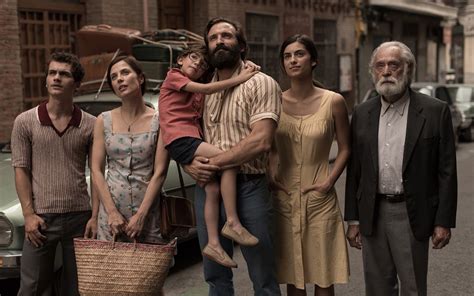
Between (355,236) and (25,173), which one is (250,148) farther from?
(25,173)

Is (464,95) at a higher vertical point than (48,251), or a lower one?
higher

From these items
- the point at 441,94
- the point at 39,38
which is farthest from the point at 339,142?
the point at 441,94

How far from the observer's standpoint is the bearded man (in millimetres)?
3586

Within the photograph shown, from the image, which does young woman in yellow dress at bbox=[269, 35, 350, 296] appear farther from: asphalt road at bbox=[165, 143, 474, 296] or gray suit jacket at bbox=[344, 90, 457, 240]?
asphalt road at bbox=[165, 143, 474, 296]

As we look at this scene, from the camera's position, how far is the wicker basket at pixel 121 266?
3639 millimetres

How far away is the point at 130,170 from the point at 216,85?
0.72 m

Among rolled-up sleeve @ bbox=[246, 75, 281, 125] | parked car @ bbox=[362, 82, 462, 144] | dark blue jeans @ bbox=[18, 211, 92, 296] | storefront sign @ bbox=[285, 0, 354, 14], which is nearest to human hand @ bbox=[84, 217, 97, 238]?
dark blue jeans @ bbox=[18, 211, 92, 296]

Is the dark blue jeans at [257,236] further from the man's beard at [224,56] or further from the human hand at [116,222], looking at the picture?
the man's beard at [224,56]

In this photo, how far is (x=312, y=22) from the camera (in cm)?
2081

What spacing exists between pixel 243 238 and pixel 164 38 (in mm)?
5477

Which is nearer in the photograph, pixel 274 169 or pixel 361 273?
pixel 274 169

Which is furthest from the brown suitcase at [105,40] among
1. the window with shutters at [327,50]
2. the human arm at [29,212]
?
the window with shutters at [327,50]

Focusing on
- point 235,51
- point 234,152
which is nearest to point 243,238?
point 234,152

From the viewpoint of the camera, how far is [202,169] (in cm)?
360
